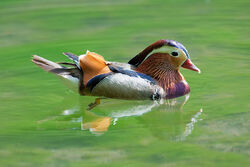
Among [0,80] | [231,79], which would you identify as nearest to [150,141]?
[231,79]

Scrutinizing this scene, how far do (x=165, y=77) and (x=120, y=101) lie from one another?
30.2 inches

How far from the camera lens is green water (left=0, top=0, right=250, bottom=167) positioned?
19.7ft

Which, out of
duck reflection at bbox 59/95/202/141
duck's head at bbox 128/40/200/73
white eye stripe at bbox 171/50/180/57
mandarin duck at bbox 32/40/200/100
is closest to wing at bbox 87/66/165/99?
mandarin duck at bbox 32/40/200/100

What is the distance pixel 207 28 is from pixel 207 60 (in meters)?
1.84

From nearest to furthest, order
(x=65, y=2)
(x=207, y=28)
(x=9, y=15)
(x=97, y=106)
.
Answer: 1. (x=97, y=106)
2. (x=207, y=28)
3. (x=9, y=15)
4. (x=65, y=2)

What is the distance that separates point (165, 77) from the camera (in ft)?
26.5

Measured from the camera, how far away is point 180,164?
18.5ft

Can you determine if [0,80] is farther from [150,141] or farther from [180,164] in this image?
[180,164]

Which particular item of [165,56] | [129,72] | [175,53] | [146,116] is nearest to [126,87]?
[129,72]

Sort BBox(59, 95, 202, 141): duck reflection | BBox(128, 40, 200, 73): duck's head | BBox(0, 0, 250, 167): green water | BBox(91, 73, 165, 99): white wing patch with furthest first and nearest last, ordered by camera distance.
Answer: BBox(128, 40, 200, 73): duck's head
BBox(91, 73, 165, 99): white wing patch
BBox(59, 95, 202, 141): duck reflection
BBox(0, 0, 250, 167): green water

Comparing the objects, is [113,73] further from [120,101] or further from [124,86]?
[120,101]

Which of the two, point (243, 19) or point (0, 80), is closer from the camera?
point (0, 80)

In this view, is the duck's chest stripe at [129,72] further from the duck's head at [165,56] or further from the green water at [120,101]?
the green water at [120,101]

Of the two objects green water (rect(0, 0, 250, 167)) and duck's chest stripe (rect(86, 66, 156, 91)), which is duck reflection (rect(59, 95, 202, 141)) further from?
duck's chest stripe (rect(86, 66, 156, 91))
